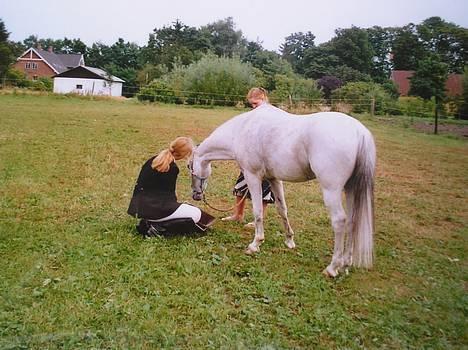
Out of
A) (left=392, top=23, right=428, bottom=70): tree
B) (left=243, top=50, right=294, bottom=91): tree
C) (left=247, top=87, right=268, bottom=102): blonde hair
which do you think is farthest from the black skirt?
(left=392, top=23, right=428, bottom=70): tree

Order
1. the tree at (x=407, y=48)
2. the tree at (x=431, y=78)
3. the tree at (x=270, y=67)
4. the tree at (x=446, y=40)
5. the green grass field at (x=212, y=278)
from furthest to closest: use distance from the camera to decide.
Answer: the tree at (x=407, y=48) → the tree at (x=446, y=40) → the tree at (x=431, y=78) → the tree at (x=270, y=67) → the green grass field at (x=212, y=278)

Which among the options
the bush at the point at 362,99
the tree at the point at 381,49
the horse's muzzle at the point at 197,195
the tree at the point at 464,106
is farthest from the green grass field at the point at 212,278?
the tree at the point at 381,49

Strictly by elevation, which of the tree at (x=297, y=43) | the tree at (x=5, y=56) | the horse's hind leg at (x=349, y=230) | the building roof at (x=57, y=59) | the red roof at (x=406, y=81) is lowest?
the horse's hind leg at (x=349, y=230)

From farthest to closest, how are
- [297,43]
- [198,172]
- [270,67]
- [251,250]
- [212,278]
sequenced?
[297,43], [270,67], [198,172], [251,250], [212,278]

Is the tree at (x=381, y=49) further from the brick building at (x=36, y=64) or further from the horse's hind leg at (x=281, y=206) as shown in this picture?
the horse's hind leg at (x=281, y=206)

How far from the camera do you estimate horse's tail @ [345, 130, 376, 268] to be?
13.5 feet

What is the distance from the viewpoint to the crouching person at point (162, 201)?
507 centimetres

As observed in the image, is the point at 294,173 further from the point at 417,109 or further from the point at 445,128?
the point at 417,109

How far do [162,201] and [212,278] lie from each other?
4.38 ft

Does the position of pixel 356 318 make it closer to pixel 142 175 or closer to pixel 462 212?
pixel 142 175

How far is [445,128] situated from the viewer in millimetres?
20641

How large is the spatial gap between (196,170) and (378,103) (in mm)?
22622

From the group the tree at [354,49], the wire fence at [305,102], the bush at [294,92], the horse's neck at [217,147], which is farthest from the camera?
the tree at [354,49]

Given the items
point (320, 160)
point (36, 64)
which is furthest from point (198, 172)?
point (36, 64)
